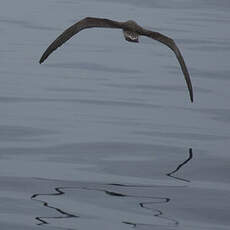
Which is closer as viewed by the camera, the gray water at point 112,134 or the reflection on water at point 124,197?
the reflection on water at point 124,197

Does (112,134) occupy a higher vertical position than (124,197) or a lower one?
higher

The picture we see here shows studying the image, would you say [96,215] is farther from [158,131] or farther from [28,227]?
[158,131]

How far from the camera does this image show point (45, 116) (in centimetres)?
1603

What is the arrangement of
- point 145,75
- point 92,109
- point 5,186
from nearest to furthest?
1. point 5,186
2. point 92,109
3. point 145,75

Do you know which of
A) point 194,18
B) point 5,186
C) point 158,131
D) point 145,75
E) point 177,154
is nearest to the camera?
point 5,186

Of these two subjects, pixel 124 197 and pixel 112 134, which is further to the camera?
pixel 112 134

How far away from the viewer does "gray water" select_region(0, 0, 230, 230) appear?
11.5 metres

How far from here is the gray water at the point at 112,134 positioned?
11.5 meters

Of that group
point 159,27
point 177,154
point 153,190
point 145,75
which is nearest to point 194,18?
point 159,27

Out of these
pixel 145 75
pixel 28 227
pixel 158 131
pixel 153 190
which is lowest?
pixel 28 227

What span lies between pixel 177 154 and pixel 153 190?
71.2 inches

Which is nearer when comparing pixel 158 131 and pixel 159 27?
pixel 158 131

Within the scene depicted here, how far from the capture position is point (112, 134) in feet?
49.4

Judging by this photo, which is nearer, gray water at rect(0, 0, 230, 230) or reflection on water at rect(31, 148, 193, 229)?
reflection on water at rect(31, 148, 193, 229)
